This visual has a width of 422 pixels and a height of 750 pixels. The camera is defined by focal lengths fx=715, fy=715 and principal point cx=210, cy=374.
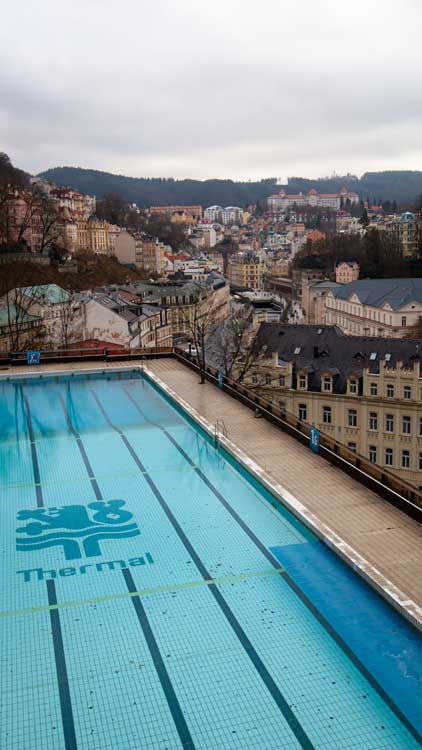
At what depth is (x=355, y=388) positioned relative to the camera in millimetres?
27266

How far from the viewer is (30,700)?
690cm

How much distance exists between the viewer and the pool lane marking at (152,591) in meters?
8.65

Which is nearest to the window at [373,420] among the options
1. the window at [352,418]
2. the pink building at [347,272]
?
the window at [352,418]

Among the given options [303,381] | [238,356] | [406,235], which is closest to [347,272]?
[406,235]

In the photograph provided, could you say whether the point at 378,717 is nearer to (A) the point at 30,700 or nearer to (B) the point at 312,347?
(A) the point at 30,700

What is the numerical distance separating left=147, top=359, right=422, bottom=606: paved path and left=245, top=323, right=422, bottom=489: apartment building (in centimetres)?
1023

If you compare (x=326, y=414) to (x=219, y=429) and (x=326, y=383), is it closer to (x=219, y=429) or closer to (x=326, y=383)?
(x=326, y=383)

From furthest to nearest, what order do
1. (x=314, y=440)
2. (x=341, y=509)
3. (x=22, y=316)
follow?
1. (x=22, y=316)
2. (x=314, y=440)
3. (x=341, y=509)

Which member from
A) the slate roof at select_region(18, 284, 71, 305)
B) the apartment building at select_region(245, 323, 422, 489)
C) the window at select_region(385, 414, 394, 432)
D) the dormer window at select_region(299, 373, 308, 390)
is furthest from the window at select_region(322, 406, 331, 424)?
the slate roof at select_region(18, 284, 71, 305)

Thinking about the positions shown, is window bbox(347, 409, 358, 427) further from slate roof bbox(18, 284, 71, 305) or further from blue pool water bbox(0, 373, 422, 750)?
slate roof bbox(18, 284, 71, 305)

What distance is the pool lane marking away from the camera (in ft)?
28.4

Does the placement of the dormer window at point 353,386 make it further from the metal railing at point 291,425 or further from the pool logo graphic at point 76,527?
the pool logo graphic at point 76,527

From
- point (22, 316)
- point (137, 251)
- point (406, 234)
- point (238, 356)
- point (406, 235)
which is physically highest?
point (406, 234)

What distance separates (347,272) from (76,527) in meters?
70.3
